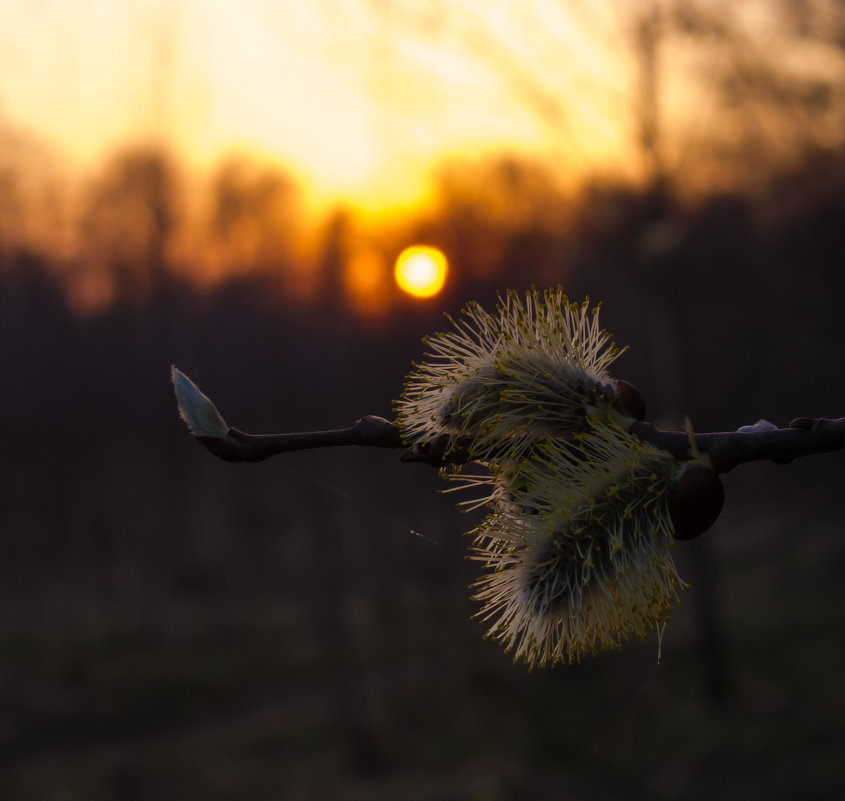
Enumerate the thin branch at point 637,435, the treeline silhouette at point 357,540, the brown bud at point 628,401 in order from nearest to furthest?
1. the thin branch at point 637,435
2. the brown bud at point 628,401
3. the treeline silhouette at point 357,540

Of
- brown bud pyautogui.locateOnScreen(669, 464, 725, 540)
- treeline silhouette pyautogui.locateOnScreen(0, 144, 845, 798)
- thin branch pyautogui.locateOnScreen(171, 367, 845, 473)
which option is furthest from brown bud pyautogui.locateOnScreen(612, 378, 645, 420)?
treeline silhouette pyautogui.locateOnScreen(0, 144, 845, 798)

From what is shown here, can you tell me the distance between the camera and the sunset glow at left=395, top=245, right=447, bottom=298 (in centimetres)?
869

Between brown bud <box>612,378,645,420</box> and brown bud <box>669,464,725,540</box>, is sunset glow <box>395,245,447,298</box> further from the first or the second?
brown bud <box>669,464,725,540</box>

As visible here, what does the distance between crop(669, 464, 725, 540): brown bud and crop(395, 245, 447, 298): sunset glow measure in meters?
7.57

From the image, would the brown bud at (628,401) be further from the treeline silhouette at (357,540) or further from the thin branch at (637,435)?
the treeline silhouette at (357,540)

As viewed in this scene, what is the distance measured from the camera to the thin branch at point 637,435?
107 cm

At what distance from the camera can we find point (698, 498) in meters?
1.09

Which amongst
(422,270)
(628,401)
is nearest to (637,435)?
(628,401)

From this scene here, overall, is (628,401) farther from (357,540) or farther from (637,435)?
(357,540)

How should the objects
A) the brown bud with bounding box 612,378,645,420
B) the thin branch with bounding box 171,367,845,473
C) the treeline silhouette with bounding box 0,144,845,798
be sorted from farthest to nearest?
the treeline silhouette with bounding box 0,144,845,798 < the brown bud with bounding box 612,378,645,420 < the thin branch with bounding box 171,367,845,473

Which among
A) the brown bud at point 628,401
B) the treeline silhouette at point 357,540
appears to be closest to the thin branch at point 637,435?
the brown bud at point 628,401

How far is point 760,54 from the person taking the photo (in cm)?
582

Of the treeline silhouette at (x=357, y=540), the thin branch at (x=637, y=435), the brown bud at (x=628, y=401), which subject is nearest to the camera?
the thin branch at (x=637, y=435)

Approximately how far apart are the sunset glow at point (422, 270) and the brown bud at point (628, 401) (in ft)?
24.4
